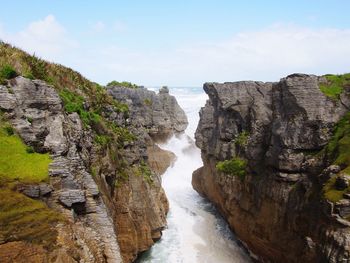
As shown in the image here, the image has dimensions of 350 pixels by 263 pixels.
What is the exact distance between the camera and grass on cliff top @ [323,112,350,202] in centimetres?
1500

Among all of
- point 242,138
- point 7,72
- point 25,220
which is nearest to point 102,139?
point 7,72

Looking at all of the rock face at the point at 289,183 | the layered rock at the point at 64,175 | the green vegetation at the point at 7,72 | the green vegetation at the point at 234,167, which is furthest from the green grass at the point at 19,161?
the green vegetation at the point at 234,167

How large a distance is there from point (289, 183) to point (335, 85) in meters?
5.64

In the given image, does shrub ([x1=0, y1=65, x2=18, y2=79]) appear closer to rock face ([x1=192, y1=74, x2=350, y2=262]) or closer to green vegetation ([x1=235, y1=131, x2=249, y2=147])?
rock face ([x1=192, y1=74, x2=350, y2=262])

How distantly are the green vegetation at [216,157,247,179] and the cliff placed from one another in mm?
6856

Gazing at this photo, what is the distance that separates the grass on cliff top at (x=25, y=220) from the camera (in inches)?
357

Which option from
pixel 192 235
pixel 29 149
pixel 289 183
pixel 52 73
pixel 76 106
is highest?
pixel 52 73

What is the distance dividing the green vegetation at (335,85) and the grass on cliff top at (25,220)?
14.7 m

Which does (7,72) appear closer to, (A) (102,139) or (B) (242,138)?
(A) (102,139)

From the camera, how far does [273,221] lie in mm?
19562

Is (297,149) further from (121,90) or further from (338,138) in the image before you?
(121,90)

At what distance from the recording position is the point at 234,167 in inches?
998

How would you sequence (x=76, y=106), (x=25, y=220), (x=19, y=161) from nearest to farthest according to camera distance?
(x=25, y=220)
(x=19, y=161)
(x=76, y=106)

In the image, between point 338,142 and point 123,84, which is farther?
point 123,84
